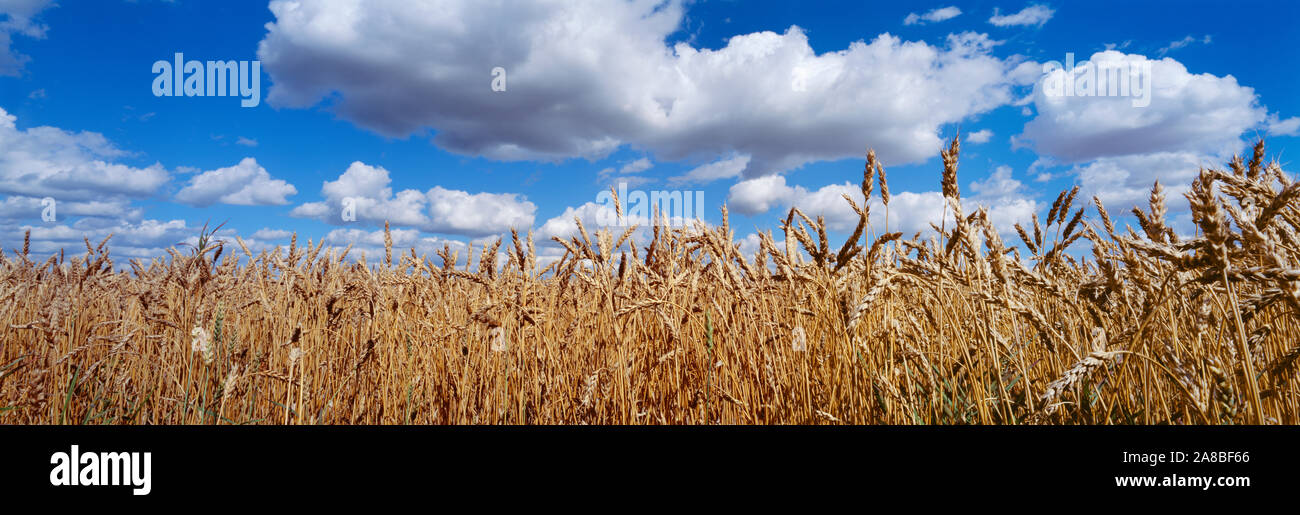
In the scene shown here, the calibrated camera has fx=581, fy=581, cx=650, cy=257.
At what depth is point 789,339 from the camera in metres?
2.40

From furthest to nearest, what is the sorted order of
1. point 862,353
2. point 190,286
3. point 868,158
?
1. point 190,286
2. point 862,353
3. point 868,158

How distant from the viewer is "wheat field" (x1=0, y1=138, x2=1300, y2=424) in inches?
57.6

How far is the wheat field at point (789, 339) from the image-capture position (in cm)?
146
